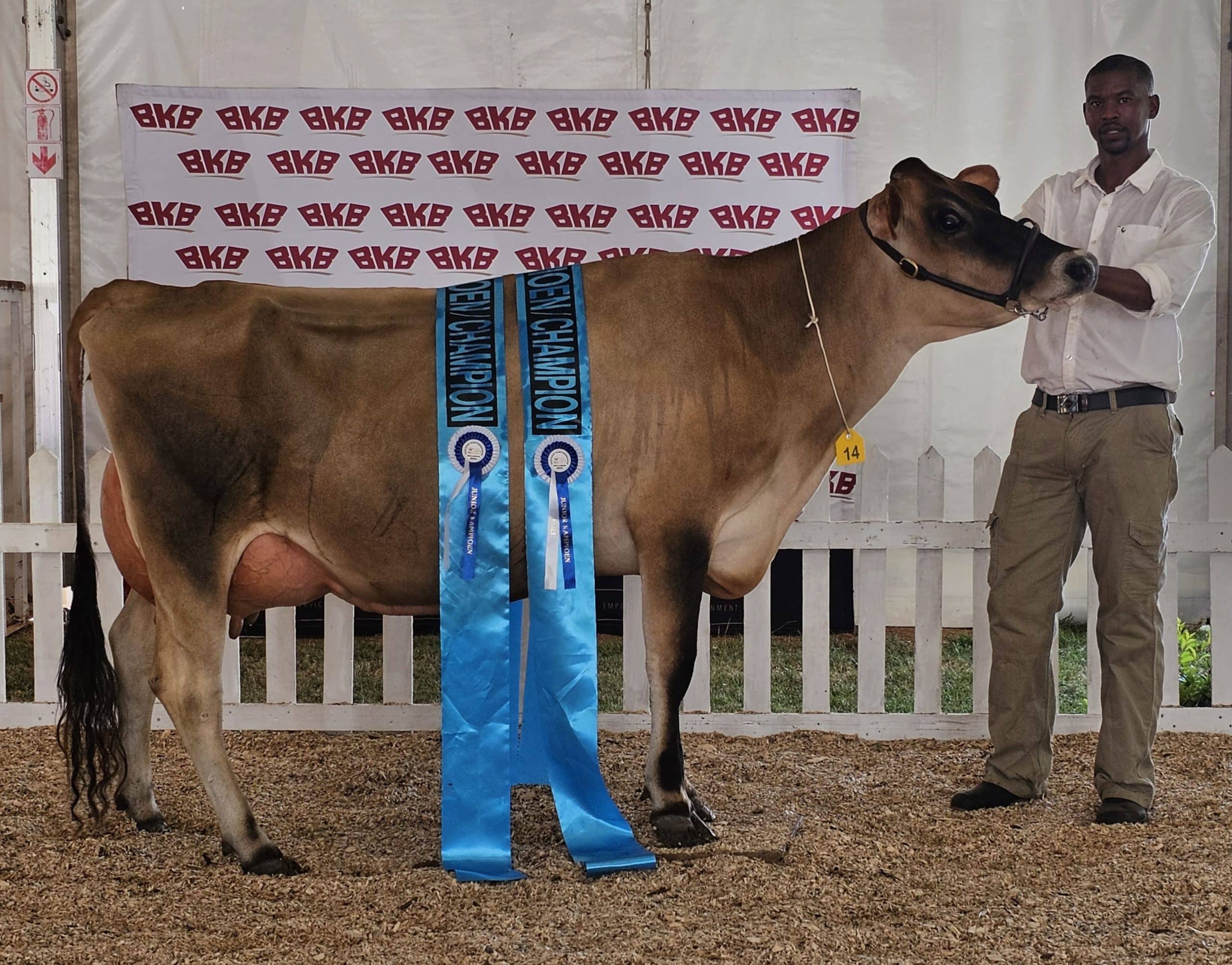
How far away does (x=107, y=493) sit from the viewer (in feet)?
12.3

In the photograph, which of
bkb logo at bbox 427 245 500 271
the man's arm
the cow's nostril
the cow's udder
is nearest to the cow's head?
the cow's nostril

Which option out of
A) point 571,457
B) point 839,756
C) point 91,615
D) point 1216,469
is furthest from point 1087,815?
point 91,615

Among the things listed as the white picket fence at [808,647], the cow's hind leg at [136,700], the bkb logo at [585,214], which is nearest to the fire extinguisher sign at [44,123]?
the white picket fence at [808,647]

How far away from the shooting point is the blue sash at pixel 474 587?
3451 mm

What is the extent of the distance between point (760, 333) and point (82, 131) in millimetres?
5252

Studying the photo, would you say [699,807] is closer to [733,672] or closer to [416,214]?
[733,672]

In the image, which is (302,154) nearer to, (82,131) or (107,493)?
(82,131)

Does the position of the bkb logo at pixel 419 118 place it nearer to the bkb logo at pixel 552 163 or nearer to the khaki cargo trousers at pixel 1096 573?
the bkb logo at pixel 552 163

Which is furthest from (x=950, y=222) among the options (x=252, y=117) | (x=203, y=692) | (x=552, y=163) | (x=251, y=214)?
(x=252, y=117)

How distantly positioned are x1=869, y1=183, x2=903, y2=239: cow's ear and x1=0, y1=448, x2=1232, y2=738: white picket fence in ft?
4.98

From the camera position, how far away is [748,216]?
7.04m

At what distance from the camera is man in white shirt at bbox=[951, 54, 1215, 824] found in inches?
149

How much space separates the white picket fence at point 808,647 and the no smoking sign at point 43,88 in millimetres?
2684

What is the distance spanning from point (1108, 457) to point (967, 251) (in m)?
0.86
